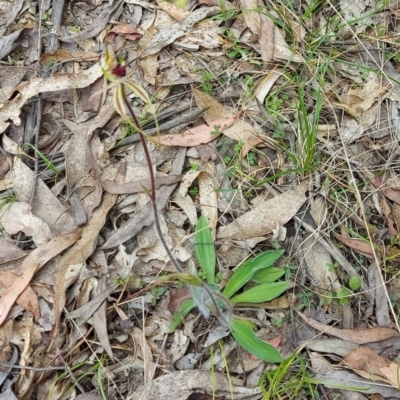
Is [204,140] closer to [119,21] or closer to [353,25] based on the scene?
[119,21]

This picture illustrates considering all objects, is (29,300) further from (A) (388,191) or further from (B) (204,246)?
(A) (388,191)

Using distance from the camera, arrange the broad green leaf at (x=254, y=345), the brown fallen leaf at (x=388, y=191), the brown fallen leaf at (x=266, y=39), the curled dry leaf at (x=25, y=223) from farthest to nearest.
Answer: the brown fallen leaf at (x=266, y=39)
the brown fallen leaf at (x=388, y=191)
the curled dry leaf at (x=25, y=223)
the broad green leaf at (x=254, y=345)

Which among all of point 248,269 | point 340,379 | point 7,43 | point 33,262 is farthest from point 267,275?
point 7,43

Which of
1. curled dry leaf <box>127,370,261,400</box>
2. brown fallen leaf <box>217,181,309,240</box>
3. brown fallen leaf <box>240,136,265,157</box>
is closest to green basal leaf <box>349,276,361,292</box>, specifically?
brown fallen leaf <box>217,181,309,240</box>

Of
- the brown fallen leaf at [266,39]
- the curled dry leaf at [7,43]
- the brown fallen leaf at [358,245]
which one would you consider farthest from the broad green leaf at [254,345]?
the curled dry leaf at [7,43]

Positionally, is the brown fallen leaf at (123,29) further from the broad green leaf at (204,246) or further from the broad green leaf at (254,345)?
the broad green leaf at (254,345)

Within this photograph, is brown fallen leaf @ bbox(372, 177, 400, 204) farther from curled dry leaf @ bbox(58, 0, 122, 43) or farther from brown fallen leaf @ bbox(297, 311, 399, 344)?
curled dry leaf @ bbox(58, 0, 122, 43)

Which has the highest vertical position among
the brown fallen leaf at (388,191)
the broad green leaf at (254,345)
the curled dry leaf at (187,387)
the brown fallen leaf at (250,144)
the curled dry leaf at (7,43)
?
the curled dry leaf at (7,43)

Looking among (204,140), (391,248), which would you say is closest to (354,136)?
(391,248)
